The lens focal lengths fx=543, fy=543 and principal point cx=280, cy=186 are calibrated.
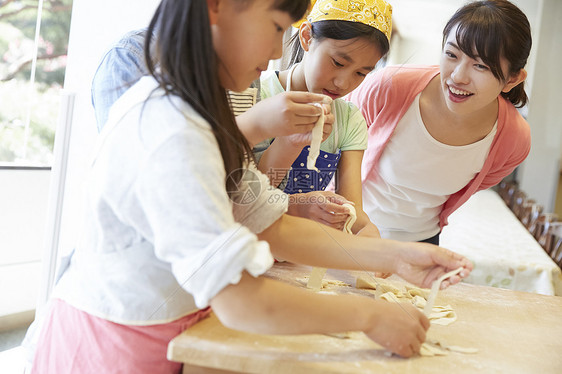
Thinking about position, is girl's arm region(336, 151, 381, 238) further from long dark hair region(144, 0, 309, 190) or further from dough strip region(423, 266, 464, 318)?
long dark hair region(144, 0, 309, 190)

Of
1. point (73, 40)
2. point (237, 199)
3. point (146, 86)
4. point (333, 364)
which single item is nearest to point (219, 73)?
point (146, 86)

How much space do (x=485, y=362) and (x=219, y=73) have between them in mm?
582

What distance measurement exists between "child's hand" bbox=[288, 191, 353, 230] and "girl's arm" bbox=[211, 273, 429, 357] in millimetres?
366

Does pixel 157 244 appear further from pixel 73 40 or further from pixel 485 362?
pixel 73 40

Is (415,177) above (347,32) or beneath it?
beneath

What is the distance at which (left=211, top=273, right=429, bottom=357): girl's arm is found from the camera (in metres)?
0.68

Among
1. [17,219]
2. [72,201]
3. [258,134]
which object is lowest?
[17,219]

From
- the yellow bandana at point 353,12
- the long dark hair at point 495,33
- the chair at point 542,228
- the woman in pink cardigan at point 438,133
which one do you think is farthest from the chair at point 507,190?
the yellow bandana at point 353,12

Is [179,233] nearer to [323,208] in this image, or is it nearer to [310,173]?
[323,208]

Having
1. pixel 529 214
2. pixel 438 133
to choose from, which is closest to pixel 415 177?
pixel 438 133

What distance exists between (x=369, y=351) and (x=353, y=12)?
0.80m

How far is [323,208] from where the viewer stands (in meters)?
1.19

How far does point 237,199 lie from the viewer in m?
0.89

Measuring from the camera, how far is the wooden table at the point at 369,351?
2.42ft
